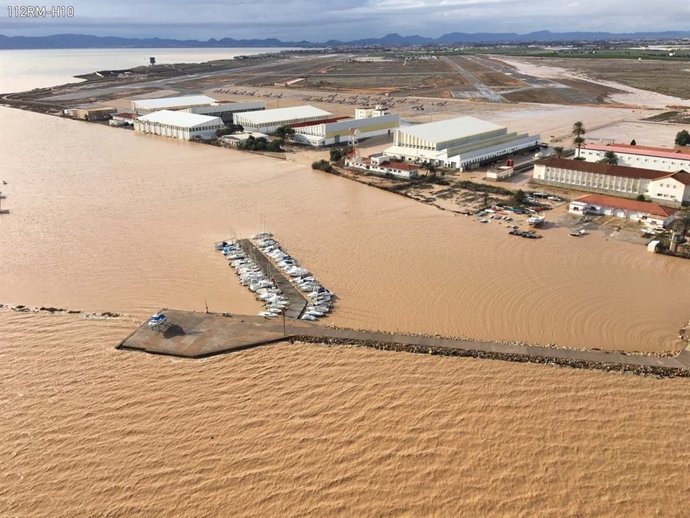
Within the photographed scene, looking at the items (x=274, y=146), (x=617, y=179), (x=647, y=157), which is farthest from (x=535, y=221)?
(x=274, y=146)

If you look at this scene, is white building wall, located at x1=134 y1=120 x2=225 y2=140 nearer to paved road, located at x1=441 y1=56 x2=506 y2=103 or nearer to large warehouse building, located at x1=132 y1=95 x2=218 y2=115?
large warehouse building, located at x1=132 y1=95 x2=218 y2=115

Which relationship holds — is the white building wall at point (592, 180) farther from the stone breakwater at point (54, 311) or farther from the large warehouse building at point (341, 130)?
the stone breakwater at point (54, 311)

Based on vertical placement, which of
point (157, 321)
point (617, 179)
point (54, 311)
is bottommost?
point (54, 311)

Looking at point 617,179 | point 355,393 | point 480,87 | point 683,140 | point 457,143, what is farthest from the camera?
point 480,87

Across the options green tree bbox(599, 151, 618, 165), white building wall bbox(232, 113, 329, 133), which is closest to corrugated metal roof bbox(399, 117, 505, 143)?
green tree bbox(599, 151, 618, 165)

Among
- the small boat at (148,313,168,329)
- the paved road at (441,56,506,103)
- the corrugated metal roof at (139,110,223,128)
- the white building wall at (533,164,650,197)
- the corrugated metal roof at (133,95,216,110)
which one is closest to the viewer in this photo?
the small boat at (148,313,168,329)

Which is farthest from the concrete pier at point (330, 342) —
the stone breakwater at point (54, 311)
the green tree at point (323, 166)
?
the green tree at point (323, 166)

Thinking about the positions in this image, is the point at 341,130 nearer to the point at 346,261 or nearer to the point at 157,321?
the point at 346,261
